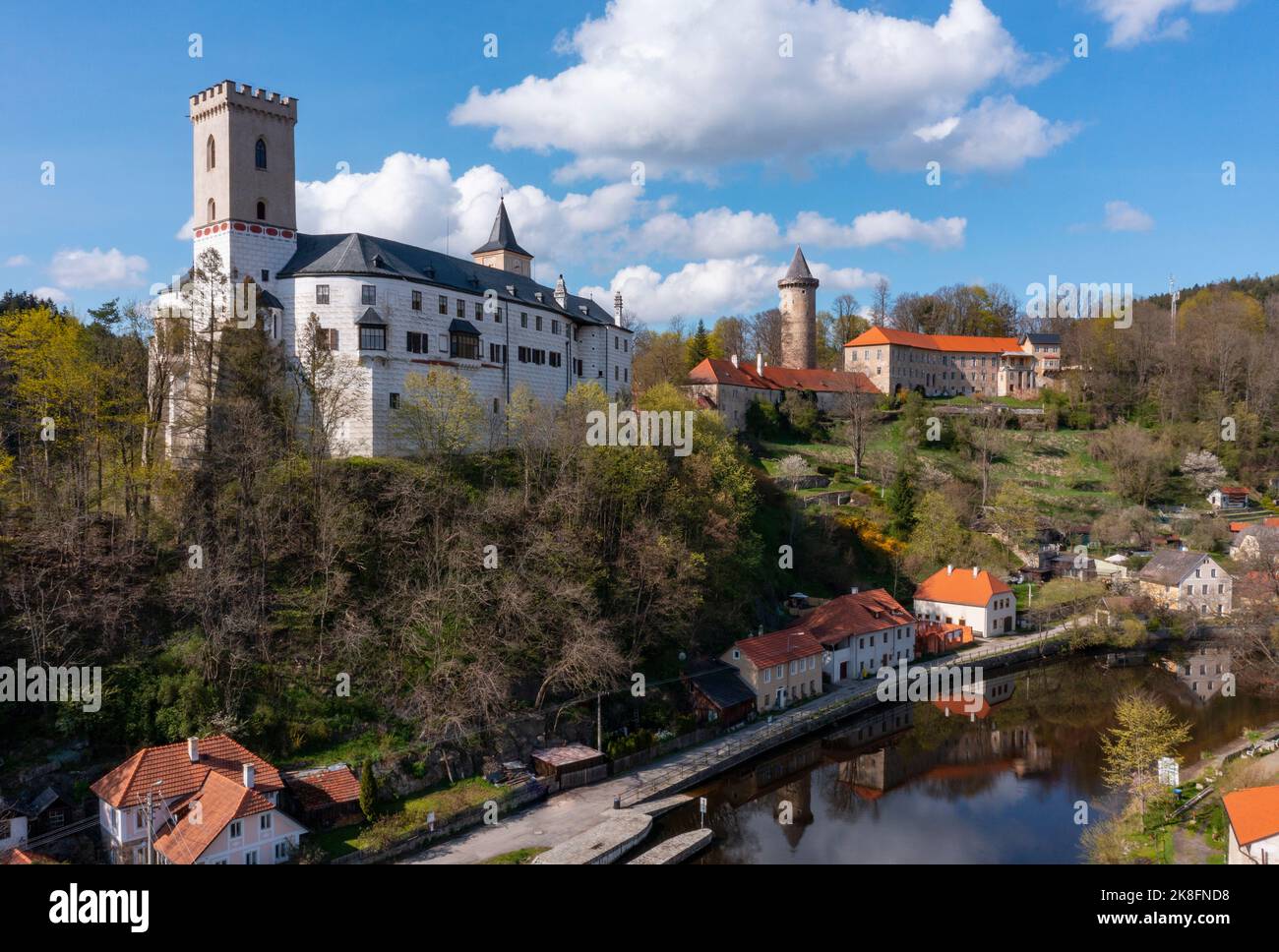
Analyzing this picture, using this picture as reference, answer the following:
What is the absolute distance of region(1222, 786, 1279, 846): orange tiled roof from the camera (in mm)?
19578

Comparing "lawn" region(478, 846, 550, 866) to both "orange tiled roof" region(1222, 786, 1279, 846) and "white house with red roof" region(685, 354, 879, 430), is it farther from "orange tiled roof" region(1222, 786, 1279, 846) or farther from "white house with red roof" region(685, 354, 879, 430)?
"white house with red roof" region(685, 354, 879, 430)

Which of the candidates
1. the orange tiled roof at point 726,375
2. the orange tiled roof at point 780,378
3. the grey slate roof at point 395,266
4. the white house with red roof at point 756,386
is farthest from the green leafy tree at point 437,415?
the orange tiled roof at point 780,378

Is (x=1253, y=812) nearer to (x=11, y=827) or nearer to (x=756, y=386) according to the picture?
(x=11, y=827)

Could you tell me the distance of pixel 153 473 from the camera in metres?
28.6

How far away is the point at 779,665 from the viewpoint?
34562 mm

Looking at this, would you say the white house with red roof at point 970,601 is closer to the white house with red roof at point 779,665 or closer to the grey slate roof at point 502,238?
the white house with red roof at point 779,665

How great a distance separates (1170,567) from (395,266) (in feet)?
150

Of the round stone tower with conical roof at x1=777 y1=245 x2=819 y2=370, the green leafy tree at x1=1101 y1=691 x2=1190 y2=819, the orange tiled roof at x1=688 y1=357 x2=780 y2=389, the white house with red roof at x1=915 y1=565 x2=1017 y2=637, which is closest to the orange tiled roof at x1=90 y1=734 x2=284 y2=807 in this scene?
the green leafy tree at x1=1101 y1=691 x2=1190 y2=819

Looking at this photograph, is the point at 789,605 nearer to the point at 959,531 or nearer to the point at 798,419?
the point at 959,531

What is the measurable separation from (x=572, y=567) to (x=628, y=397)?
2117 centimetres

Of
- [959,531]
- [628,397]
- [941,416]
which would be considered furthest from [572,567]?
[941,416]

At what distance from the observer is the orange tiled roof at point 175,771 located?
65.8 feet

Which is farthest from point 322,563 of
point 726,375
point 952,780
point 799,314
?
point 799,314

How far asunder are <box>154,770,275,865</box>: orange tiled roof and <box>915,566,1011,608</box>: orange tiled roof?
37270mm
